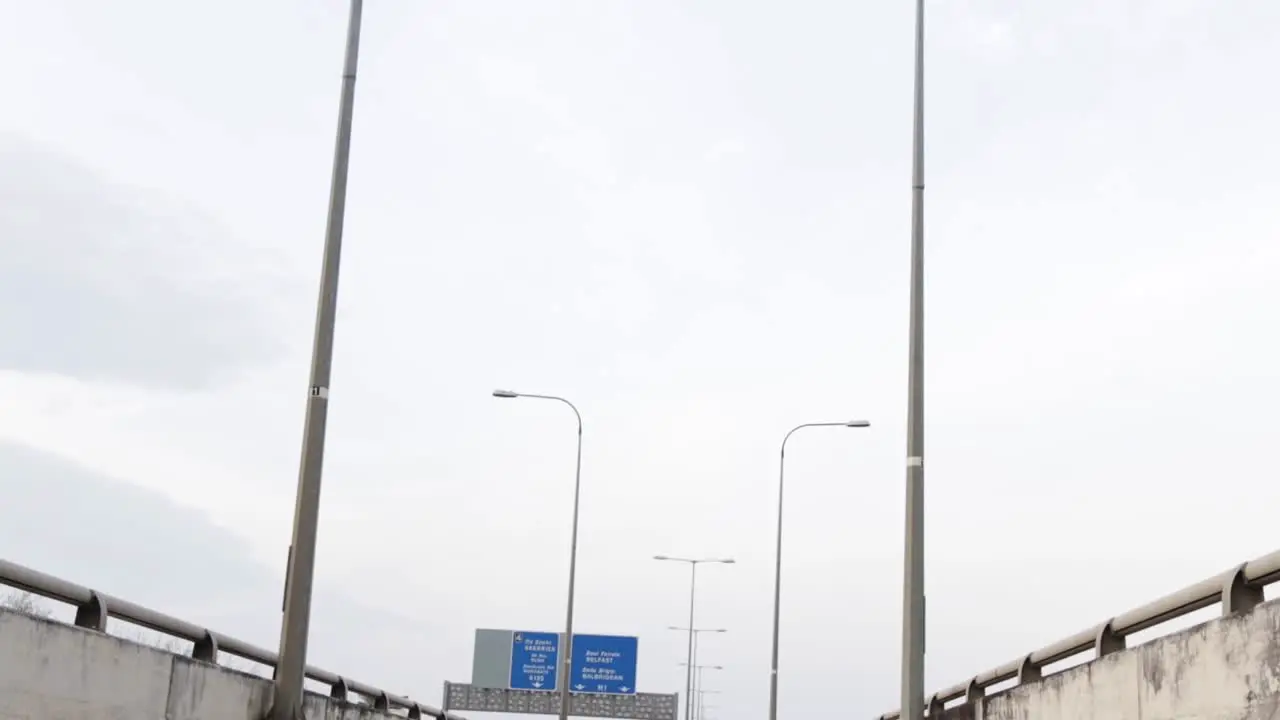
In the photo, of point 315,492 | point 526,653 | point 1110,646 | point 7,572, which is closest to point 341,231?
point 315,492

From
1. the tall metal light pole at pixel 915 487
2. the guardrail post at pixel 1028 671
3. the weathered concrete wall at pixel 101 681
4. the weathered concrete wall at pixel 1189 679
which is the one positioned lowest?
the weathered concrete wall at pixel 101 681

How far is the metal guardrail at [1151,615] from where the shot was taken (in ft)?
31.6

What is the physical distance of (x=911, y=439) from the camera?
1577cm

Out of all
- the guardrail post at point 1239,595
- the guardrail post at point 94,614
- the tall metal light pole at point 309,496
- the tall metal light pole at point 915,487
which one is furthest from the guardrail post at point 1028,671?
the guardrail post at point 94,614

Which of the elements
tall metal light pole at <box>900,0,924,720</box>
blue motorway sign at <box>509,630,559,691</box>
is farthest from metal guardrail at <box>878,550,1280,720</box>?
blue motorway sign at <box>509,630,559,691</box>

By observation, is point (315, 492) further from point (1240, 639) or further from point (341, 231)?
point (1240, 639)

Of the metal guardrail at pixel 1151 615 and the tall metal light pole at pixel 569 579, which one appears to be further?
the tall metal light pole at pixel 569 579

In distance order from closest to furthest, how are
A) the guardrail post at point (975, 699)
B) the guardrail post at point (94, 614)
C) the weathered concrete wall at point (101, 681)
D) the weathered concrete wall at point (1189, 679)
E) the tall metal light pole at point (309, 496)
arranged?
1. the weathered concrete wall at point (1189, 679)
2. the weathered concrete wall at point (101, 681)
3. the guardrail post at point (94, 614)
4. the tall metal light pole at point (309, 496)
5. the guardrail post at point (975, 699)

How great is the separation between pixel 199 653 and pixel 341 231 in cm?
405

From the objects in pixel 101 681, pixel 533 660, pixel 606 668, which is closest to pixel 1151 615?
pixel 101 681

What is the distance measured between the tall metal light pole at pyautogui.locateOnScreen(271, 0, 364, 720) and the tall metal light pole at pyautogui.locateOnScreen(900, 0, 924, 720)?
5.60 meters

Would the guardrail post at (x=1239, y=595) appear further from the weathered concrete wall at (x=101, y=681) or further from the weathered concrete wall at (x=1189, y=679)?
the weathered concrete wall at (x=101, y=681)

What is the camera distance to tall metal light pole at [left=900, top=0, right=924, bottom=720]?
14.9m

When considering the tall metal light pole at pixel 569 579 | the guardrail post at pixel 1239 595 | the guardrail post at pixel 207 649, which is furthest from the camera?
the tall metal light pole at pixel 569 579
